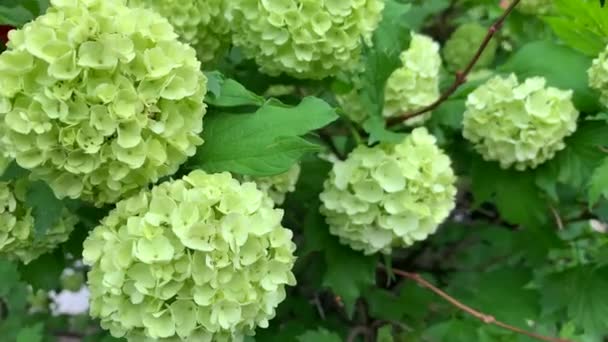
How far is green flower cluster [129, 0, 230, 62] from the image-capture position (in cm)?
163

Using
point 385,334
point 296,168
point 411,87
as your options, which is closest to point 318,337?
point 385,334

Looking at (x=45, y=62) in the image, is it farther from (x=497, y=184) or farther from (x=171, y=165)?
(x=497, y=184)

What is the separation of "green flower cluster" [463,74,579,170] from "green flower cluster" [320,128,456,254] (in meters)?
0.15

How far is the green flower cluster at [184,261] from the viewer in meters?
1.23

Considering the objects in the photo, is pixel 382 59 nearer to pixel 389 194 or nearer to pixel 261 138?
pixel 389 194

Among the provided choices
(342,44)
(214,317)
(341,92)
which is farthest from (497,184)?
(214,317)

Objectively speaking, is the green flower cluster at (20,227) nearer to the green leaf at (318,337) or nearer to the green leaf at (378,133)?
the green leaf at (378,133)

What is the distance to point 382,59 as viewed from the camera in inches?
69.3

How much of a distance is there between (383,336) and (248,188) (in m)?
1.02

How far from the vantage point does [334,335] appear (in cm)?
213

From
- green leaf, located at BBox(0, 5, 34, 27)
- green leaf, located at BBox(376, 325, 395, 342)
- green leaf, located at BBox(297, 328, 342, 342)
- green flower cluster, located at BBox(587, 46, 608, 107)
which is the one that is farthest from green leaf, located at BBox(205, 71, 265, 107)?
green leaf, located at BBox(376, 325, 395, 342)

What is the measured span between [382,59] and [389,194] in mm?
294

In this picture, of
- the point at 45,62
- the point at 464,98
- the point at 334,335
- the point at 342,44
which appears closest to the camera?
the point at 45,62

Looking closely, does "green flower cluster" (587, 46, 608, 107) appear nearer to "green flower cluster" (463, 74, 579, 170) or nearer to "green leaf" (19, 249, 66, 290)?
"green flower cluster" (463, 74, 579, 170)
